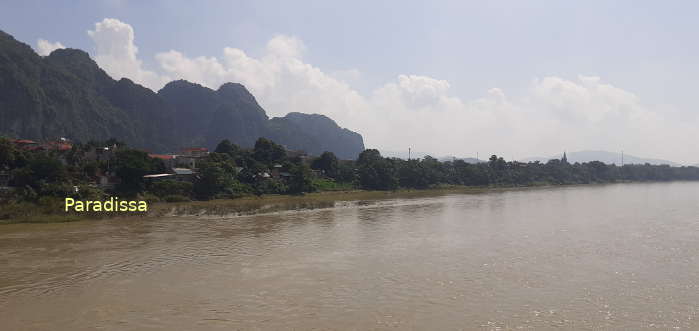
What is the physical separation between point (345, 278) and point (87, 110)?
147 metres

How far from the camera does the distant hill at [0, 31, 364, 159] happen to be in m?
112

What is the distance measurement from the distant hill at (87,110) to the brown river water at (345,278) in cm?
11197

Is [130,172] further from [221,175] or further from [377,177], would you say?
[377,177]

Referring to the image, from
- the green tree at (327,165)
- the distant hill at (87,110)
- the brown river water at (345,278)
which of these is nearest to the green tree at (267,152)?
the green tree at (327,165)

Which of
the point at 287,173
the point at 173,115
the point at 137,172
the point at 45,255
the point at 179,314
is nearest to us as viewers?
the point at 179,314

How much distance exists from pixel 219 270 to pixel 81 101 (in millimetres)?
145596

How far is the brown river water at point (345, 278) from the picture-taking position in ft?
34.0

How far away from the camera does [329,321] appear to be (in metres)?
10.2

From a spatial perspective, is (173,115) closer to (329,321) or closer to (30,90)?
(30,90)

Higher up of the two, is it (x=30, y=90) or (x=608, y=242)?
(x=30, y=90)

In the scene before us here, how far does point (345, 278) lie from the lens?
14062 millimetres

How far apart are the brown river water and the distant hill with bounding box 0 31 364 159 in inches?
4408

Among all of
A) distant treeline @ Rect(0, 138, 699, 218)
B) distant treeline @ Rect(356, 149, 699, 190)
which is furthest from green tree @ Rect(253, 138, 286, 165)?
distant treeline @ Rect(356, 149, 699, 190)

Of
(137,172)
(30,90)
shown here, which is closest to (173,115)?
(30,90)
